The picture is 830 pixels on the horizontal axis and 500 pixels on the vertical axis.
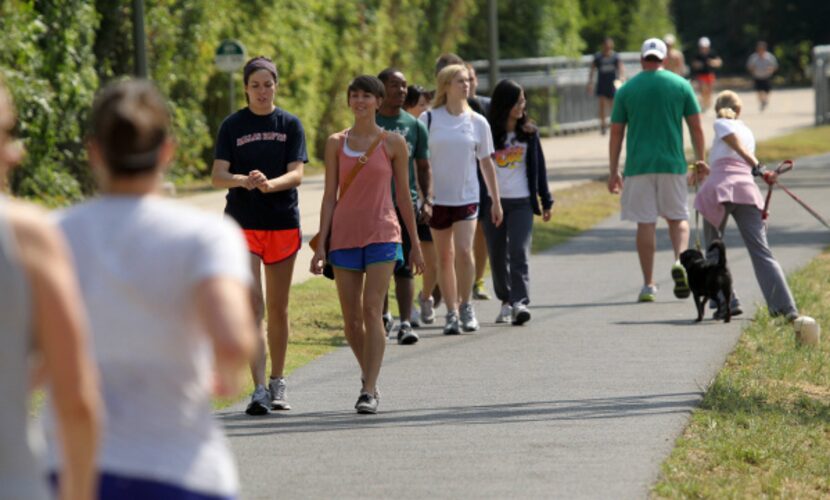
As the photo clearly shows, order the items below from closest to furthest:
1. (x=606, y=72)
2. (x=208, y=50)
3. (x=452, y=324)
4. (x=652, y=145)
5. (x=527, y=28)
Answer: (x=452, y=324) → (x=652, y=145) → (x=208, y=50) → (x=606, y=72) → (x=527, y=28)

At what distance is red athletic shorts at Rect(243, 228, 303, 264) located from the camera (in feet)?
28.2

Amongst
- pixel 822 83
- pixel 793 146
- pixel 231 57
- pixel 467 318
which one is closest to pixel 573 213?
pixel 231 57

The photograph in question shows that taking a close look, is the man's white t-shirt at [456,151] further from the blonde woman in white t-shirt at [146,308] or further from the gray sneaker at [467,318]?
the blonde woman in white t-shirt at [146,308]

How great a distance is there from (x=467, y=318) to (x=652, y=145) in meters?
2.11

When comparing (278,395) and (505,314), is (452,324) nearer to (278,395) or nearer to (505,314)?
(505,314)

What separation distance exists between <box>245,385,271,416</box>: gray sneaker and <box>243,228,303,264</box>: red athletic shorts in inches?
23.4

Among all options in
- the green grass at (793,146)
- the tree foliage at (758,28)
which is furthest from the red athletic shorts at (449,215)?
the tree foliage at (758,28)

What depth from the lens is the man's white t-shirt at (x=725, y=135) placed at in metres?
11.6

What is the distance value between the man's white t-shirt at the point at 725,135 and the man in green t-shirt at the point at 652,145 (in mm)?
613

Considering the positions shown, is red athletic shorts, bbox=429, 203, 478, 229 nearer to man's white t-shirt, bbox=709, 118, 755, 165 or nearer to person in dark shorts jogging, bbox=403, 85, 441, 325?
person in dark shorts jogging, bbox=403, 85, 441, 325

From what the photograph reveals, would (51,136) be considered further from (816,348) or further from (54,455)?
(54,455)

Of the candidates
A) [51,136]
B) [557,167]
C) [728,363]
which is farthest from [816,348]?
[557,167]

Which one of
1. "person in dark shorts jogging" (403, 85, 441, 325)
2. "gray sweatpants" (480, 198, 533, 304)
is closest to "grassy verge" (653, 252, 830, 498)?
"gray sweatpants" (480, 198, 533, 304)

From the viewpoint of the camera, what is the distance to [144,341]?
3.76 m
